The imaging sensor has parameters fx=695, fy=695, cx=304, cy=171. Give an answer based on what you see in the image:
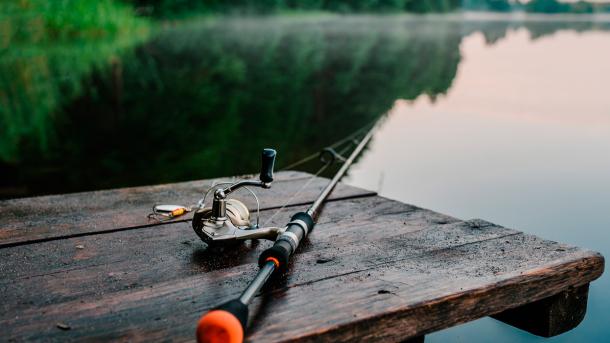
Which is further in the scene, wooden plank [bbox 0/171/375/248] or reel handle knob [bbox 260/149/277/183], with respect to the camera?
wooden plank [bbox 0/171/375/248]

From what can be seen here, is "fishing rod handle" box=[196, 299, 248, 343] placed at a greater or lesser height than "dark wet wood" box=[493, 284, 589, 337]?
greater

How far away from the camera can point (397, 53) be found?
65.8ft

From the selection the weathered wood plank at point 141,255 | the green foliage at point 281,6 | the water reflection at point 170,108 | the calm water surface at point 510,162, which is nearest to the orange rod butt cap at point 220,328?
the weathered wood plank at point 141,255

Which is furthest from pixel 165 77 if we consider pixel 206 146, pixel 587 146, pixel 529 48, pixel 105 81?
pixel 529 48

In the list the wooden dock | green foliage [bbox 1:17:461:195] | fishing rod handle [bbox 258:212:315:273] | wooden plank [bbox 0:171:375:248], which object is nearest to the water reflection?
green foliage [bbox 1:17:461:195]

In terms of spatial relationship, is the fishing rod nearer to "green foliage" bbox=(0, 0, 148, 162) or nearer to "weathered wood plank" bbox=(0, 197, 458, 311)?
"weathered wood plank" bbox=(0, 197, 458, 311)

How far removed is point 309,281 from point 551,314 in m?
0.80

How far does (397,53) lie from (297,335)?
19049 mm

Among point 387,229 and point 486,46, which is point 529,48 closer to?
point 486,46

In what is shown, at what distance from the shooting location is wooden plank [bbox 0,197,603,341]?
1646mm

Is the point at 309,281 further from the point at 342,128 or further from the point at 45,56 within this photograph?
the point at 45,56

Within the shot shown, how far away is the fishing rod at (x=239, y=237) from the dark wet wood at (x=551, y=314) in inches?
27.8

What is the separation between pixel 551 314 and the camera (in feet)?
7.06

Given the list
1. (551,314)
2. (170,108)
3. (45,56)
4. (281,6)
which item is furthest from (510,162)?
(281,6)
